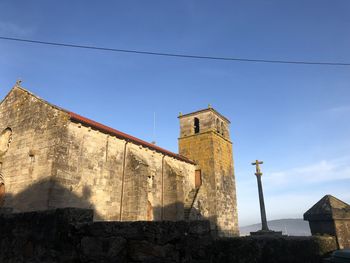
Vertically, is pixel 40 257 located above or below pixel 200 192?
below

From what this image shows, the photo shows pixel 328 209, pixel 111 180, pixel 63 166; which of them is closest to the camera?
pixel 328 209

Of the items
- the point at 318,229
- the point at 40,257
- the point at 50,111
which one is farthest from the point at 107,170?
the point at 40,257

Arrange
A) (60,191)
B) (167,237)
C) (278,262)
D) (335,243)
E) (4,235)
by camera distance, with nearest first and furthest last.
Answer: (167,237)
(4,235)
(278,262)
(335,243)
(60,191)

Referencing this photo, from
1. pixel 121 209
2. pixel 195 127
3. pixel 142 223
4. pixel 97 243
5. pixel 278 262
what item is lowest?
pixel 278 262

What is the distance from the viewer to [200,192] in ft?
80.8

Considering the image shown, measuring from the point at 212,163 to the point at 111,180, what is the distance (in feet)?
38.5

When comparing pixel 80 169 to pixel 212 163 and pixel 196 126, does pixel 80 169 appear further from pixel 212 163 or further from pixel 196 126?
pixel 196 126

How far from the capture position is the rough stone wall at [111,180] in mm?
14672

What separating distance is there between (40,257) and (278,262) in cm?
449

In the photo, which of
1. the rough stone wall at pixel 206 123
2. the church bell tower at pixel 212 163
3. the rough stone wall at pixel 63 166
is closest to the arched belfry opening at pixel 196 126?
the church bell tower at pixel 212 163

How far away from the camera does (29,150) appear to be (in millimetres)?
15570

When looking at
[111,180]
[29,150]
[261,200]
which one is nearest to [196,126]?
[261,200]

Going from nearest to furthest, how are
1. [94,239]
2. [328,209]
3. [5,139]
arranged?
[94,239], [328,209], [5,139]

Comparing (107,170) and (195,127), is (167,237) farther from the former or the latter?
(195,127)
